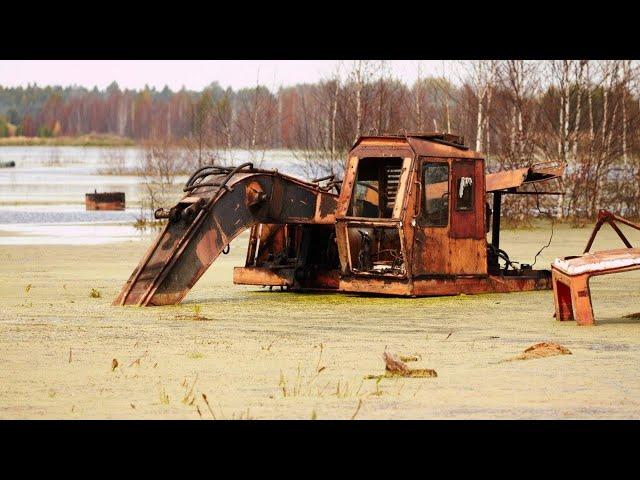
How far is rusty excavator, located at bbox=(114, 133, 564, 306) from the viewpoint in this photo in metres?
18.3

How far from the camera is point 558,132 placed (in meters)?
41.5

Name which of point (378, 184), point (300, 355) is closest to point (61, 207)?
point (378, 184)

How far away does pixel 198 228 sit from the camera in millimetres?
18203

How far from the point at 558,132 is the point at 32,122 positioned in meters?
88.2

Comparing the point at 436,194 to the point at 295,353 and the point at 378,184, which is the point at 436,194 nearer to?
the point at 378,184

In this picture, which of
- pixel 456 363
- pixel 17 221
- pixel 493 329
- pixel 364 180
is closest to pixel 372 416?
pixel 456 363

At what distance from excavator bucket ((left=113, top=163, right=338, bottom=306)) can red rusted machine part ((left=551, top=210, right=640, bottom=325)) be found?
433cm

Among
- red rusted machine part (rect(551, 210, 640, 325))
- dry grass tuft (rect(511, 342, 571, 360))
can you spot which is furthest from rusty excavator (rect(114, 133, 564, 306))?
dry grass tuft (rect(511, 342, 571, 360))

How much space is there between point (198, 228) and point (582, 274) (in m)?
5.02

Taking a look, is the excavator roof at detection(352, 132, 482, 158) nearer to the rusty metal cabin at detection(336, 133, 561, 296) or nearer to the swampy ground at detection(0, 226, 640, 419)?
the rusty metal cabin at detection(336, 133, 561, 296)

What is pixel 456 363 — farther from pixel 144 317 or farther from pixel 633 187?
pixel 633 187

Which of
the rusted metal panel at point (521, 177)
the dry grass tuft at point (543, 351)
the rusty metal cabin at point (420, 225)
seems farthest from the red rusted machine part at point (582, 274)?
the rusted metal panel at point (521, 177)

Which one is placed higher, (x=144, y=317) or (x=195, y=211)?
(x=195, y=211)

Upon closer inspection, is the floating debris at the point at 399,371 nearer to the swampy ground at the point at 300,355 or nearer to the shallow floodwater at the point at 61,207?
the swampy ground at the point at 300,355
